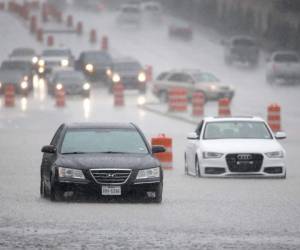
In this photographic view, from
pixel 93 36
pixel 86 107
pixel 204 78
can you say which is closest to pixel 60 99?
pixel 86 107

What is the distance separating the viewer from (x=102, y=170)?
19797 millimetres

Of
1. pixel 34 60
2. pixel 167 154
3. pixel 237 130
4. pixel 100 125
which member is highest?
pixel 100 125

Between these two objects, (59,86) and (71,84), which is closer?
(59,86)

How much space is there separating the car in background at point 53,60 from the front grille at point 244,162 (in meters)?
47.6

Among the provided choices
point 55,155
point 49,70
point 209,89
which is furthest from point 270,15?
point 55,155

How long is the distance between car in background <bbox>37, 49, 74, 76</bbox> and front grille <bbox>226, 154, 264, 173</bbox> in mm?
47594

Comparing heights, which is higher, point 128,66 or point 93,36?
point 93,36

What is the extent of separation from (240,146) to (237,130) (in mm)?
1405

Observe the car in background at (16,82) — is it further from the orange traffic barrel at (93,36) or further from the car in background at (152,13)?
the car in background at (152,13)

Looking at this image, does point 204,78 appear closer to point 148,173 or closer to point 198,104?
point 198,104

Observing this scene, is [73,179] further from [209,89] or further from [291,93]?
[291,93]

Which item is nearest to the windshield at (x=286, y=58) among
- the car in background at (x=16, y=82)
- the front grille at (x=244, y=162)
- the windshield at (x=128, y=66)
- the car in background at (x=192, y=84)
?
the windshield at (x=128, y=66)

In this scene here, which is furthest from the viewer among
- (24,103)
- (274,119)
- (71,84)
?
(71,84)

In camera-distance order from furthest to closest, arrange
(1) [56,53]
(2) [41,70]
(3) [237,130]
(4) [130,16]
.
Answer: (4) [130,16] → (1) [56,53] → (2) [41,70] → (3) [237,130]
